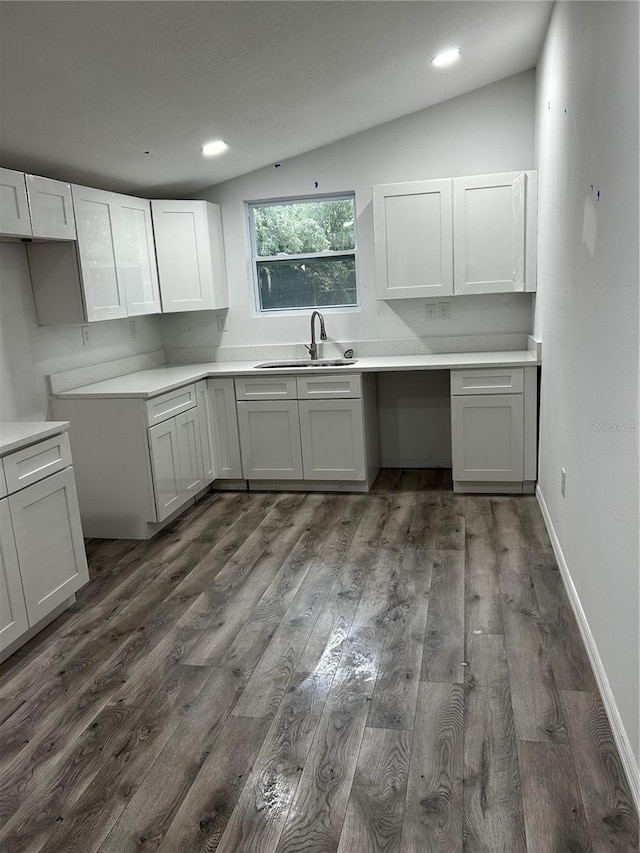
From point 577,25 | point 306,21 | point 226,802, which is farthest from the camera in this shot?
point 306,21

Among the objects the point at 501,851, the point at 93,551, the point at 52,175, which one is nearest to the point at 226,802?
the point at 501,851

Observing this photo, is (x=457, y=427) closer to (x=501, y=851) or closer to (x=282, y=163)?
(x=282, y=163)

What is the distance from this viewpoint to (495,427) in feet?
13.8

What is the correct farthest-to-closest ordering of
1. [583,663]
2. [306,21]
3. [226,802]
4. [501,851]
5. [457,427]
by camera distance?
[457,427] → [306,21] → [583,663] → [226,802] → [501,851]

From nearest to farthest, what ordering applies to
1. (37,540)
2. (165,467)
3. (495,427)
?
(37,540), (165,467), (495,427)

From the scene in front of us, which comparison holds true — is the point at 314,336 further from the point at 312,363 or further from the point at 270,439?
the point at 270,439

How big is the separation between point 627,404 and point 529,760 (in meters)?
1.04

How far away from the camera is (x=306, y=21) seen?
279cm

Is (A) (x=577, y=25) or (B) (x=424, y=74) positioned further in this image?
(B) (x=424, y=74)

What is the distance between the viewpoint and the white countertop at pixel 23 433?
2.66 meters

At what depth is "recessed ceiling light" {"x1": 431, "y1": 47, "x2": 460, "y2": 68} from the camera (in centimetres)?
359

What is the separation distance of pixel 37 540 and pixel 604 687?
221 cm

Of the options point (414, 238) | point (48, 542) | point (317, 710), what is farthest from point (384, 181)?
point (317, 710)

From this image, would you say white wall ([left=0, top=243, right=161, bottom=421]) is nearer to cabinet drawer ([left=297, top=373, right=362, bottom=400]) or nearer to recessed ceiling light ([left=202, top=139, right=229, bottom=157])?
recessed ceiling light ([left=202, top=139, right=229, bottom=157])
